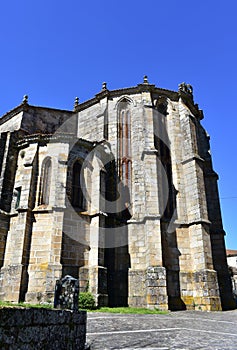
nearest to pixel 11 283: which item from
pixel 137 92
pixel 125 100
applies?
pixel 125 100

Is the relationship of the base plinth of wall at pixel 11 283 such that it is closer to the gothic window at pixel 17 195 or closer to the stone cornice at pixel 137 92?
the gothic window at pixel 17 195

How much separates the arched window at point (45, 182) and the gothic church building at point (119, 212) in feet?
0.17

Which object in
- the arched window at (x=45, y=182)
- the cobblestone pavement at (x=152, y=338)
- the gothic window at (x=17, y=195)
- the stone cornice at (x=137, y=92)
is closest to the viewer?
the cobblestone pavement at (x=152, y=338)

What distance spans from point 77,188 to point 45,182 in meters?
1.64

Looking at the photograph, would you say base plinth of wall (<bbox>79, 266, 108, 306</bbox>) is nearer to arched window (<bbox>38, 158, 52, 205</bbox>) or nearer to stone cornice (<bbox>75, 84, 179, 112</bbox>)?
arched window (<bbox>38, 158, 52, 205</bbox>)

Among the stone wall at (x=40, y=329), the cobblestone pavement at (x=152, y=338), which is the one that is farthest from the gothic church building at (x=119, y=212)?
the stone wall at (x=40, y=329)

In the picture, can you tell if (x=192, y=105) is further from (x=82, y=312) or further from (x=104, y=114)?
(x=82, y=312)

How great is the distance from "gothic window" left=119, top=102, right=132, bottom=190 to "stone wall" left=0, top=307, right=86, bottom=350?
13203 millimetres

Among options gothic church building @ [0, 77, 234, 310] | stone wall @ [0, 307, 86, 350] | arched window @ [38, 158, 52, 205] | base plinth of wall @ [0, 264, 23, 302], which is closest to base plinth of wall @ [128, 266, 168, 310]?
gothic church building @ [0, 77, 234, 310]

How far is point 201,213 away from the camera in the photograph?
14867 millimetres

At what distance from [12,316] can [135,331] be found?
4.98m

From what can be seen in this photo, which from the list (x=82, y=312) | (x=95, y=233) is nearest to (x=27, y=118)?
(x=95, y=233)

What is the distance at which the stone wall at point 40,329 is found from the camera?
2.51 meters

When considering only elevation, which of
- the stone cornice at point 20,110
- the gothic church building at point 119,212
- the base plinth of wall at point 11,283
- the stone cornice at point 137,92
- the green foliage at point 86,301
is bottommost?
the green foliage at point 86,301
